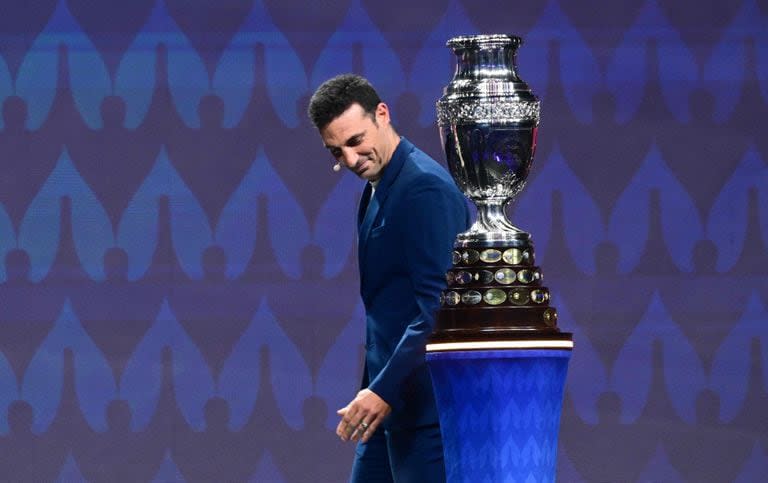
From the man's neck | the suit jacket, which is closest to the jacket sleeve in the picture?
the suit jacket

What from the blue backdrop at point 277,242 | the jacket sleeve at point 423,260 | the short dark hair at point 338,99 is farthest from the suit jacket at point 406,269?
the blue backdrop at point 277,242

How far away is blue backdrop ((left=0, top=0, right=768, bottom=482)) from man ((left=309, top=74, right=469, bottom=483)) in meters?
1.41

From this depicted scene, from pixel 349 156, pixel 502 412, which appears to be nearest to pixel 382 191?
pixel 349 156

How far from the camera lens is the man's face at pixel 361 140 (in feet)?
10.1

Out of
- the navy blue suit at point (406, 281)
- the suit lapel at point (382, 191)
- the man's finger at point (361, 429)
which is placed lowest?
the man's finger at point (361, 429)

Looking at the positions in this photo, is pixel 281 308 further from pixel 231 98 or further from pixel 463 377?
pixel 463 377

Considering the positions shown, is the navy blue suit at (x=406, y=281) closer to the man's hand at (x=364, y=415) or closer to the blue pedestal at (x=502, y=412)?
the man's hand at (x=364, y=415)

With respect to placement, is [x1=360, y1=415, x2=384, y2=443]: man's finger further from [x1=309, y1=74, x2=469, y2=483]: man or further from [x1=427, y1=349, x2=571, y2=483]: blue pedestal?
[x1=427, y1=349, x2=571, y2=483]: blue pedestal

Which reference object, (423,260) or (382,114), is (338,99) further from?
(423,260)

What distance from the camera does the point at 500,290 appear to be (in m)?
2.44

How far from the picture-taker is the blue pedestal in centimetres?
238

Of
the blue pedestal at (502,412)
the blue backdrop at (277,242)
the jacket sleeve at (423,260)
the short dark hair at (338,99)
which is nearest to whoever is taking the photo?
the blue pedestal at (502,412)

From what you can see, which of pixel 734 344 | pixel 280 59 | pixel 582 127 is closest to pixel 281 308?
pixel 280 59

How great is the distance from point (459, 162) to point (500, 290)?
0.70 ft
